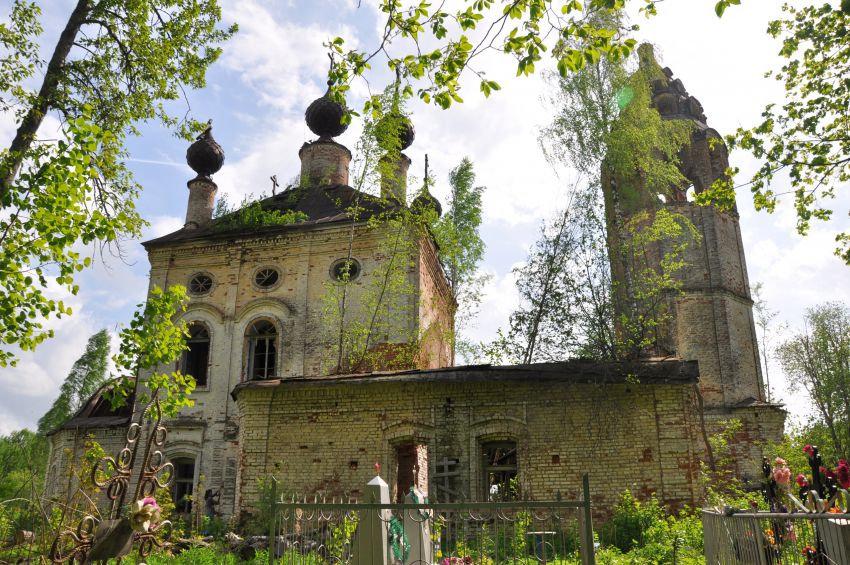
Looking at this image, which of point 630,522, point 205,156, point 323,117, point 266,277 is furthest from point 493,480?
point 205,156

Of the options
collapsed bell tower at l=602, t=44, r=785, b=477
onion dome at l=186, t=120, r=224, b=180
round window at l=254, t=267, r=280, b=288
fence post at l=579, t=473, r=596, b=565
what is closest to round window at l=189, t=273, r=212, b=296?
round window at l=254, t=267, r=280, b=288

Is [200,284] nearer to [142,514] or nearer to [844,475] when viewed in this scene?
[142,514]

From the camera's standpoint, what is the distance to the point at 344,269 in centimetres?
1834

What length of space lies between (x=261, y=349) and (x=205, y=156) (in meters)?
8.08

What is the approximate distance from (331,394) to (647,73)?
44.2 ft

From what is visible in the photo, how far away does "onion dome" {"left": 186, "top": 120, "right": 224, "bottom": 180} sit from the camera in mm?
22703

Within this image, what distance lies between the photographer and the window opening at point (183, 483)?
17.2 m

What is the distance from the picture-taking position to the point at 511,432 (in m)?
11.8

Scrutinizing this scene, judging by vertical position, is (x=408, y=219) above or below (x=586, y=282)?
above

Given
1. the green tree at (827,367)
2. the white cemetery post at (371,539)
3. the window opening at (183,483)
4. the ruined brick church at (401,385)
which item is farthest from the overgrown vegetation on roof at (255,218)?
the green tree at (827,367)

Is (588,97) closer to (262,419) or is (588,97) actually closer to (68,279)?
(262,419)

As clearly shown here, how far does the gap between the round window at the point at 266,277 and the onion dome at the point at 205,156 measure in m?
5.62

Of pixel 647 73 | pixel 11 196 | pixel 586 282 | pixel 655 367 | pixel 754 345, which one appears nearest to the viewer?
pixel 11 196

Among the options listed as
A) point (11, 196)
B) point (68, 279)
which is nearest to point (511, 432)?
point (68, 279)
